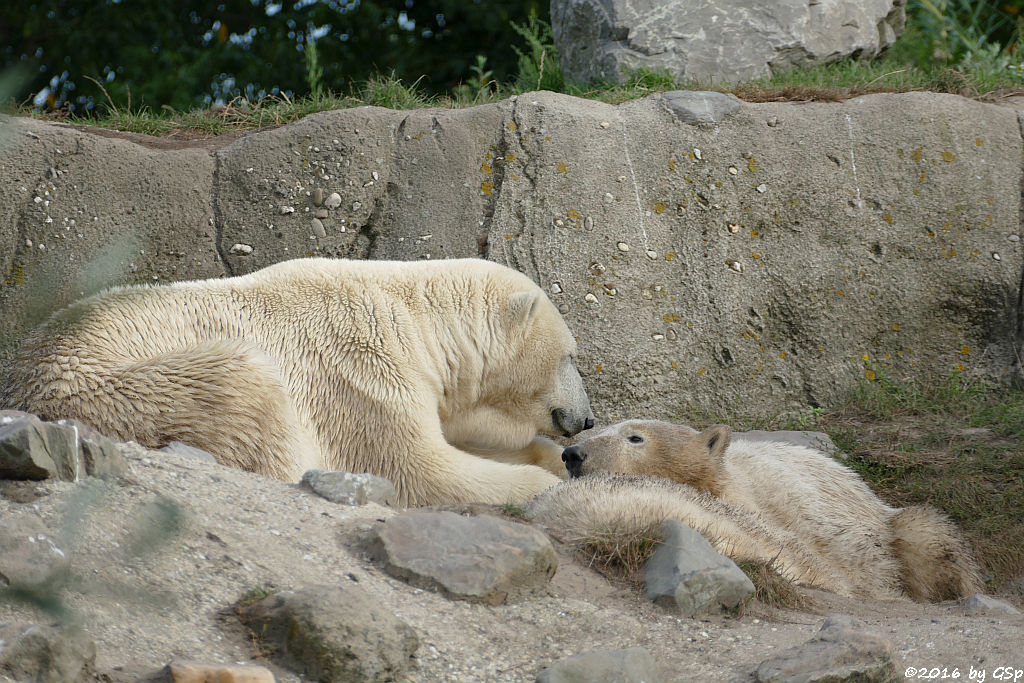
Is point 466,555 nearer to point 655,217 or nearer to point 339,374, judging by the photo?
point 339,374

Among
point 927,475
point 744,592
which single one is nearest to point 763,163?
point 927,475

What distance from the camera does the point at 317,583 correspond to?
2.43 metres

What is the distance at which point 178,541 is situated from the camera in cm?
242

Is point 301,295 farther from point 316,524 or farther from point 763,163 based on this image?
point 763,163

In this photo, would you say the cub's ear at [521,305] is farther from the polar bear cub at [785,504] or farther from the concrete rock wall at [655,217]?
the concrete rock wall at [655,217]

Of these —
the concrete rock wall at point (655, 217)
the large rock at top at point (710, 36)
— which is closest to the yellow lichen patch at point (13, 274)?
the concrete rock wall at point (655, 217)

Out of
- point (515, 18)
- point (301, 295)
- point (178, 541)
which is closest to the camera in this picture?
point (178, 541)

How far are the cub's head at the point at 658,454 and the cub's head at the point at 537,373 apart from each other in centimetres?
24

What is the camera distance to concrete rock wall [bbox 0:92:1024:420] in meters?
5.28

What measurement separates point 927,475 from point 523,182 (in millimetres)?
2476

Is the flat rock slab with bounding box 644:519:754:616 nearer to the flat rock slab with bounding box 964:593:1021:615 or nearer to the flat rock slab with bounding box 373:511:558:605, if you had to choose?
the flat rock slab with bounding box 373:511:558:605

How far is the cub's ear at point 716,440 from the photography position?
4.15 m

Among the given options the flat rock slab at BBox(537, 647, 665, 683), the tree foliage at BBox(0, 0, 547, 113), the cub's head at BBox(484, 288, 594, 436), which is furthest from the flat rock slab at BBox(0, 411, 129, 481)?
the tree foliage at BBox(0, 0, 547, 113)

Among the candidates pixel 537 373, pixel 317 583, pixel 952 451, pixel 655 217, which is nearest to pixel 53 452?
pixel 317 583
